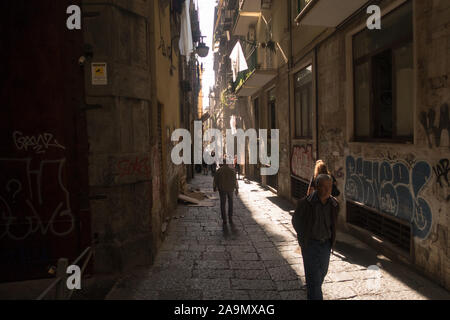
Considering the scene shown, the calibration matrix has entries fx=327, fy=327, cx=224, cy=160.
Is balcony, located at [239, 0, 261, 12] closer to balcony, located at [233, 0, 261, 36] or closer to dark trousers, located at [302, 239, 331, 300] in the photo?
balcony, located at [233, 0, 261, 36]

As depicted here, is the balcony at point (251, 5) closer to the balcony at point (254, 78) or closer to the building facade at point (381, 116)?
the balcony at point (254, 78)

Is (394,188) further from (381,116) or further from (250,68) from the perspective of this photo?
(250,68)

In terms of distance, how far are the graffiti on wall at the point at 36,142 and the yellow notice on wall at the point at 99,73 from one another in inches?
41.0

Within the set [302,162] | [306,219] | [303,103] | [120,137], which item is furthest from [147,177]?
[303,103]

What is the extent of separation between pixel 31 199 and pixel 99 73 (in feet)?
6.99

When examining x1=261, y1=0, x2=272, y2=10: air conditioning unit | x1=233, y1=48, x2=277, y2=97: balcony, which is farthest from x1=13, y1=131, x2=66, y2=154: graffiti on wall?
x1=261, y1=0, x2=272, y2=10: air conditioning unit

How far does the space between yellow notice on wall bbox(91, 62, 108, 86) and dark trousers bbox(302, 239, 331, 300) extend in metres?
3.73

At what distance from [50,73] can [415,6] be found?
214 inches

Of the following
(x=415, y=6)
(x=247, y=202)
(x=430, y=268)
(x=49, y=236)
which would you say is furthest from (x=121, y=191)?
(x=247, y=202)

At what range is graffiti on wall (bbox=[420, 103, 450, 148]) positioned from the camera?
425 cm

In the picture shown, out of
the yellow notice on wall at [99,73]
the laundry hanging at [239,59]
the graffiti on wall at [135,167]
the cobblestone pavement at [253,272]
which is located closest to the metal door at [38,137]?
the yellow notice on wall at [99,73]

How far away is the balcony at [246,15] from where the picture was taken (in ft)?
45.9

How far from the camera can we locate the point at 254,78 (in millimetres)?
13328

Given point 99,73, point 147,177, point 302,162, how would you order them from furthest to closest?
point 302,162
point 147,177
point 99,73
